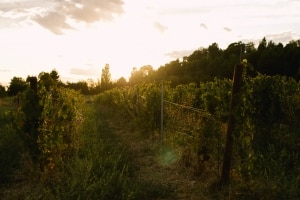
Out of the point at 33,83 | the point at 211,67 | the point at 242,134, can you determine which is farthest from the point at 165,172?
the point at 211,67

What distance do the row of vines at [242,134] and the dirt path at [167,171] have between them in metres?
0.25

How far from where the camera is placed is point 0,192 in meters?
6.05

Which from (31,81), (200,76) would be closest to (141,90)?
(31,81)

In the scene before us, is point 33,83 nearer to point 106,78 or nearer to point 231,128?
point 231,128

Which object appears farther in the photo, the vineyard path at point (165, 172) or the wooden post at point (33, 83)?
the wooden post at point (33, 83)

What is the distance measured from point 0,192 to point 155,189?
2738 millimetres

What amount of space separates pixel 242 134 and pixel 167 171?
2459 millimetres

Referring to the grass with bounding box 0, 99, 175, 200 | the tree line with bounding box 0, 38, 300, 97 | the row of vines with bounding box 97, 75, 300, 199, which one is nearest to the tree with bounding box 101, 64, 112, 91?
the tree line with bounding box 0, 38, 300, 97

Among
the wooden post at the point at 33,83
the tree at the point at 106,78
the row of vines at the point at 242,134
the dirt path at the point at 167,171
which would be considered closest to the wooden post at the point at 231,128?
the row of vines at the point at 242,134

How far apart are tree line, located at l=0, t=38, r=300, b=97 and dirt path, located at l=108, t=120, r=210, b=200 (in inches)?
129

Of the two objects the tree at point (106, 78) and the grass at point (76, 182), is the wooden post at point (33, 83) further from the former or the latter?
the tree at point (106, 78)

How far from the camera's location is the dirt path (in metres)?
6.19

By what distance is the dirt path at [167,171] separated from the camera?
244 inches

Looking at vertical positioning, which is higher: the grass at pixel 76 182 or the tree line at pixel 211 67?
the tree line at pixel 211 67
